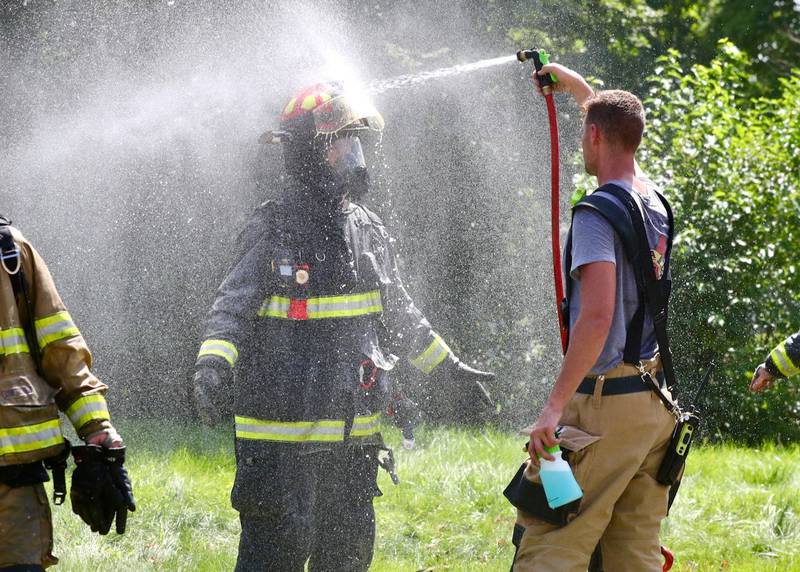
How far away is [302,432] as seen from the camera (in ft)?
13.9

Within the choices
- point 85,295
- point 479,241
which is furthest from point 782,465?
point 85,295

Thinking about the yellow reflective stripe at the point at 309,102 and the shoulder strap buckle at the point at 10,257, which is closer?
the shoulder strap buckle at the point at 10,257

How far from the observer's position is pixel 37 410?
312 cm

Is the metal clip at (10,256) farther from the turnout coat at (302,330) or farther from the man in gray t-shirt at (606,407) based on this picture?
the man in gray t-shirt at (606,407)

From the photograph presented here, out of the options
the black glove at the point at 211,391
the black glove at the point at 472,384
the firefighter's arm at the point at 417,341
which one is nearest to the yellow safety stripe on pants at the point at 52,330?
the black glove at the point at 211,391

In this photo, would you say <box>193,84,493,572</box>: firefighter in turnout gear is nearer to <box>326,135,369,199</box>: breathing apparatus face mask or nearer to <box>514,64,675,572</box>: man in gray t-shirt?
<box>326,135,369,199</box>: breathing apparatus face mask

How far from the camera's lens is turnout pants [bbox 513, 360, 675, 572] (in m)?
3.22

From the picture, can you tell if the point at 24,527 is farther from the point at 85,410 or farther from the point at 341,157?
the point at 341,157

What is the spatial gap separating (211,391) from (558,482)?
1.49 m

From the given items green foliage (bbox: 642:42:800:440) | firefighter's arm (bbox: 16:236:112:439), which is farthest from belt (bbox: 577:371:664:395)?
green foliage (bbox: 642:42:800:440)

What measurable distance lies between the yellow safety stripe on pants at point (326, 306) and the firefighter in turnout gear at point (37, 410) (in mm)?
1121

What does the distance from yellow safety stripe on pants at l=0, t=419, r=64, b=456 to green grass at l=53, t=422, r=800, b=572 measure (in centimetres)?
183

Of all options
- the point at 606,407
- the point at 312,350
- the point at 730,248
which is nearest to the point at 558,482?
the point at 606,407

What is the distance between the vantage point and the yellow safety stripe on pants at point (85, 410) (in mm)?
3230
